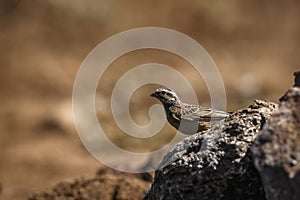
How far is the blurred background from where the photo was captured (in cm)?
1444

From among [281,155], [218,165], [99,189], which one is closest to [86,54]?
[99,189]

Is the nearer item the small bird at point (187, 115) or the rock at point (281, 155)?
the rock at point (281, 155)

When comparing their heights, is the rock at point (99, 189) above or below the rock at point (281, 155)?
above

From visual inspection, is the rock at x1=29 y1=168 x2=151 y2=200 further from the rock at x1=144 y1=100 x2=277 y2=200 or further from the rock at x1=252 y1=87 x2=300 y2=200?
the rock at x1=252 y1=87 x2=300 y2=200

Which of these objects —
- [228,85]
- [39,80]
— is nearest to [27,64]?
[39,80]

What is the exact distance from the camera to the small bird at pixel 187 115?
586 cm

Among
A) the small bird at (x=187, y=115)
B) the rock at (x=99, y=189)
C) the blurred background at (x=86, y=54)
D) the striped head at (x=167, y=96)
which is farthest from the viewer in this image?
the blurred background at (x=86, y=54)

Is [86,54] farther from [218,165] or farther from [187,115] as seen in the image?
[218,165]

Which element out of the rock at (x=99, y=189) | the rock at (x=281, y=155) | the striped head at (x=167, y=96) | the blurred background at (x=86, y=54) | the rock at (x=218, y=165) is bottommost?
the rock at (x=281, y=155)

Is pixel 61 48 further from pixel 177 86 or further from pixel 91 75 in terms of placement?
pixel 177 86

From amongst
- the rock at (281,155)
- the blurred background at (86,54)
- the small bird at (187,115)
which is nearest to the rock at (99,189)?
the small bird at (187,115)

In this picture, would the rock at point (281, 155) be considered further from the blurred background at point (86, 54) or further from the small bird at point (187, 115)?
the blurred background at point (86, 54)

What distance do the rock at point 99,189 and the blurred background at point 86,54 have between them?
565cm

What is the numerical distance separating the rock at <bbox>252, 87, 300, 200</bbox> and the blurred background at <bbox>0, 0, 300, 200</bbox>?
9.19m
